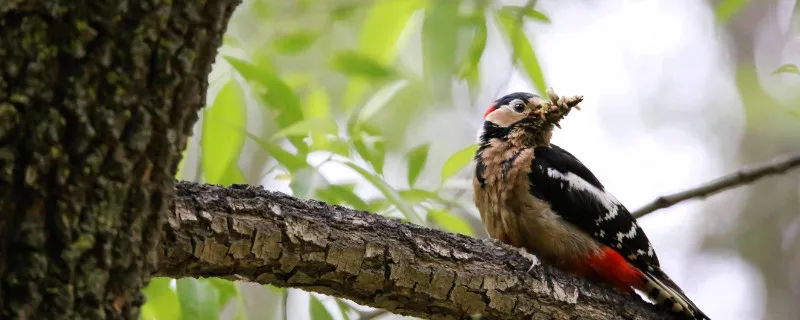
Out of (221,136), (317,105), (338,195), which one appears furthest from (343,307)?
(317,105)

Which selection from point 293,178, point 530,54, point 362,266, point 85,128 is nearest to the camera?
point 85,128

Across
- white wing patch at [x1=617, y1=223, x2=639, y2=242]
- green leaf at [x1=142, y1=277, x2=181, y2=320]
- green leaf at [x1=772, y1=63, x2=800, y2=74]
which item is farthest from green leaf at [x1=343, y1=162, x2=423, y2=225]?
green leaf at [x1=772, y1=63, x2=800, y2=74]

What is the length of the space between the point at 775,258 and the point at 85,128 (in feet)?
25.4

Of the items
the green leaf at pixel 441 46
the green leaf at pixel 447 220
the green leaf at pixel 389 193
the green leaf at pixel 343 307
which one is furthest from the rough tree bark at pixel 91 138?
the green leaf at pixel 447 220

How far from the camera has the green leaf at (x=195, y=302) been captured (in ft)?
7.50

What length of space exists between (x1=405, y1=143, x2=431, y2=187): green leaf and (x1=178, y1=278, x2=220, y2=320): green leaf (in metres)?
0.86

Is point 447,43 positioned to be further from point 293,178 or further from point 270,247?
point 270,247

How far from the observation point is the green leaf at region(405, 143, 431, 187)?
2.85m

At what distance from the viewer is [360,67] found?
2.97 metres

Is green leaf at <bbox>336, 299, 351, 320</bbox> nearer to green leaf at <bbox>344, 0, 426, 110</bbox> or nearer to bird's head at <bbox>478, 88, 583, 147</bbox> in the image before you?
green leaf at <bbox>344, 0, 426, 110</bbox>

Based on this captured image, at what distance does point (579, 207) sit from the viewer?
3.19 metres

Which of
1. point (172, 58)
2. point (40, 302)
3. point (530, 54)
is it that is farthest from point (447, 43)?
point (40, 302)

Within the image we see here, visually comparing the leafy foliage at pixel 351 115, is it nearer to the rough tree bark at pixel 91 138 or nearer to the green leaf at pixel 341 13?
the green leaf at pixel 341 13

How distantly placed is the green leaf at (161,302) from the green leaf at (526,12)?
1.54 meters
